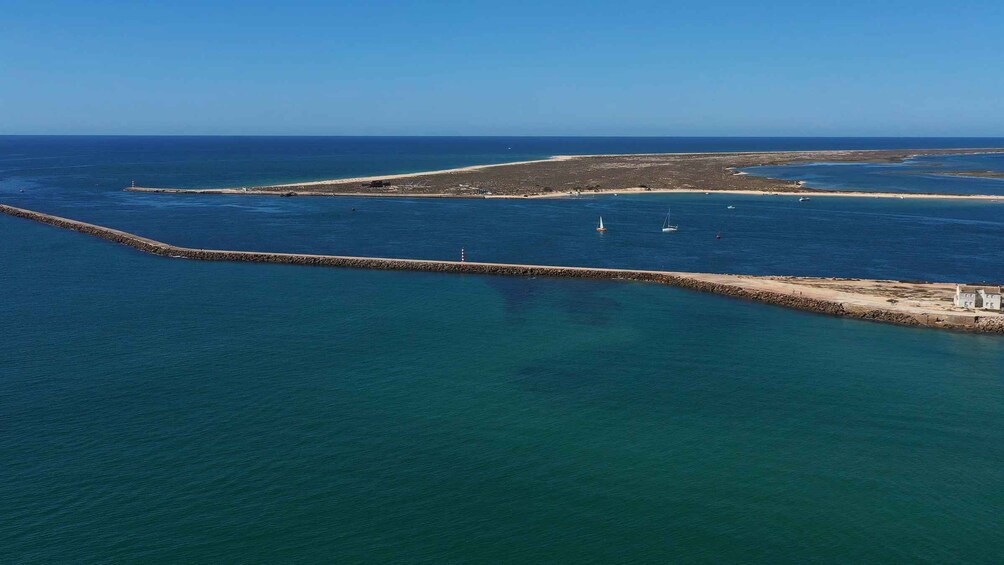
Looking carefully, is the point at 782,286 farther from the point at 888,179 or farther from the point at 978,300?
the point at 888,179

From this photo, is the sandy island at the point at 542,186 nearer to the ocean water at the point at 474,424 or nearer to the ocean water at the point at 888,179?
the ocean water at the point at 888,179

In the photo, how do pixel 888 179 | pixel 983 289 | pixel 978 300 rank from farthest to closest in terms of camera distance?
pixel 888 179
pixel 983 289
pixel 978 300

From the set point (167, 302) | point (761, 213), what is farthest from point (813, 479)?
point (761, 213)

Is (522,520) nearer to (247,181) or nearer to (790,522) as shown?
(790,522)

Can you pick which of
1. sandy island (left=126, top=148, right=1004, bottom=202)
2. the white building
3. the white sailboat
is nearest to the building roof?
the white building

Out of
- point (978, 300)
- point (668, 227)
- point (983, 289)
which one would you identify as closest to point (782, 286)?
point (978, 300)

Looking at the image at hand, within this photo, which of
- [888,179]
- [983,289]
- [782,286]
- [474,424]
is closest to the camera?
[474,424]

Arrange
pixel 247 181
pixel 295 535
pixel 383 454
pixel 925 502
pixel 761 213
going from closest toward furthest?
1. pixel 295 535
2. pixel 925 502
3. pixel 383 454
4. pixel 761 213
5. pixel 247 181

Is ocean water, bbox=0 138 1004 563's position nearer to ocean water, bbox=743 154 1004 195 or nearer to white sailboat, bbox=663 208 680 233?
white sailboat, bbox=663 208 680 233
